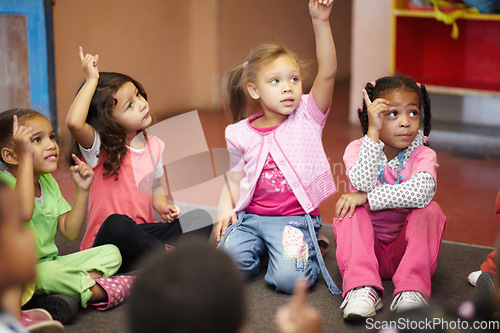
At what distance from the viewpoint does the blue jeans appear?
2.06 m

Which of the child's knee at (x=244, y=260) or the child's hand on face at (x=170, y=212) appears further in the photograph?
the child's hand on face at (x=170, y=212)

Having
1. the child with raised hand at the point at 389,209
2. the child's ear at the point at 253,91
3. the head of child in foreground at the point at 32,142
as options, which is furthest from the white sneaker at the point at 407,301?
the head of child in foreground at the point at 32,142

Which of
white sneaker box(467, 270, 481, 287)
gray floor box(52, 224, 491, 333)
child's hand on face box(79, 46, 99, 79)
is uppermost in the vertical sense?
child's hand on face box(79, 46, 99, 79)

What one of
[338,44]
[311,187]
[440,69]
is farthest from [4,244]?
[338,44]

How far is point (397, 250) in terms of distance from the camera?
2.06m

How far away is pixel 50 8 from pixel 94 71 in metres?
1.35

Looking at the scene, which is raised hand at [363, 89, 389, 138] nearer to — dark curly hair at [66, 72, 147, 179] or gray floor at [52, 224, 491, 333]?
gray floor at [52, 224, 491, 333]

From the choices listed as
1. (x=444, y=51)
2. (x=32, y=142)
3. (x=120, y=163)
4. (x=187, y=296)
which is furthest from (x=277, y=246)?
(x=444, y=51)

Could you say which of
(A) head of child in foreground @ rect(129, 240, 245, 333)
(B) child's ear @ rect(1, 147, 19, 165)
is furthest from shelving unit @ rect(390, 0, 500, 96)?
(A) head of child in foreground @ rect(129, 240, 245, 333)

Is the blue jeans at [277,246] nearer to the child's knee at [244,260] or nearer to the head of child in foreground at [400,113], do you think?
the child's knee at [244,260]

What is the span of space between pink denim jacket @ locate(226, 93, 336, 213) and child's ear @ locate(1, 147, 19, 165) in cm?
68

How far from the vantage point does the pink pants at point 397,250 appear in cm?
189

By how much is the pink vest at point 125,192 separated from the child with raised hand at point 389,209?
25.1 inches

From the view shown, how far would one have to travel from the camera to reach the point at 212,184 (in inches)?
127
